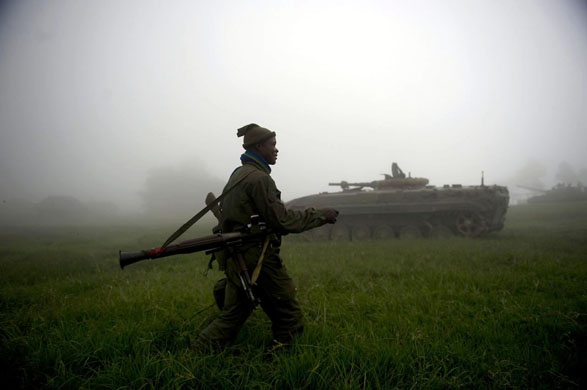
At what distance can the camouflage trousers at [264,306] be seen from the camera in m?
2.50

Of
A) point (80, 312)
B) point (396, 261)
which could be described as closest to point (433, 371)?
point (80, 312)

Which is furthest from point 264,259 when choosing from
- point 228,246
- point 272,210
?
point 272,210

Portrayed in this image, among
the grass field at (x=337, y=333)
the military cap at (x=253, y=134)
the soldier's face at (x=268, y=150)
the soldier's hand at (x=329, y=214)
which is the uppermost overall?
the military cap at (x=253, y=134)

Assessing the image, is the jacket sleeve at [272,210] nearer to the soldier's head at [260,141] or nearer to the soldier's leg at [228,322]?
the soldier's head at [260,141]

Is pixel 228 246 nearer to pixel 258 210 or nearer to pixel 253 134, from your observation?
pixel 258 210

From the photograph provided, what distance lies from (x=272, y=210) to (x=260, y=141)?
65 cm

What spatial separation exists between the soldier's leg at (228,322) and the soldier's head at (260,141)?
115 cm

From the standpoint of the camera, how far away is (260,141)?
Result: 2646 millimetres

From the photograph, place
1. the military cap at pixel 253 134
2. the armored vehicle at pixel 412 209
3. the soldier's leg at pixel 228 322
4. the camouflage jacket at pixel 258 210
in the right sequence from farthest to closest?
the armored vehicle at pixel 412 209 < the military cap at pixel 253 134 < the soldier's leg at pixel 228 322 < the camouflage jacket at pixel 258 210

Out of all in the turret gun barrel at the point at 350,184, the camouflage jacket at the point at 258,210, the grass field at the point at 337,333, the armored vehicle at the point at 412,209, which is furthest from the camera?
the turret gun barrel at the point at 350,184

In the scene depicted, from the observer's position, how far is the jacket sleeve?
2.40 meters

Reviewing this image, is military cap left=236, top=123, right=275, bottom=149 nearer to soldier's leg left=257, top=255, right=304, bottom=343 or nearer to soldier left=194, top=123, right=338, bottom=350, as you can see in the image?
soldier left=194, top=123, right=338, bottom=350

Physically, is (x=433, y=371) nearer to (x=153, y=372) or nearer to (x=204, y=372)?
(x=204, y=372)

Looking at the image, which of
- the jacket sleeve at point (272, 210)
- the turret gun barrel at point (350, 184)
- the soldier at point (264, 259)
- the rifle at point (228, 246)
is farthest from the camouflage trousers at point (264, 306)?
the turret gun barrel at point (350, 184)
